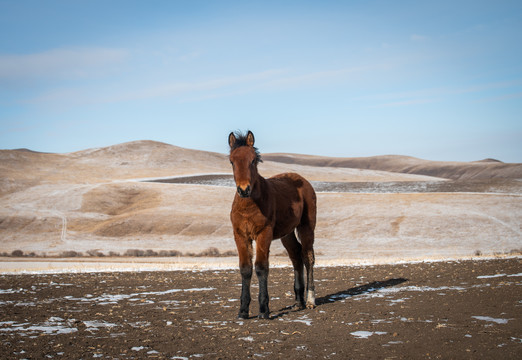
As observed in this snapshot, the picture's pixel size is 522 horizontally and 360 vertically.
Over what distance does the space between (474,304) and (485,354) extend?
347cm

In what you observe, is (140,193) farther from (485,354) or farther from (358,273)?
(485,354)

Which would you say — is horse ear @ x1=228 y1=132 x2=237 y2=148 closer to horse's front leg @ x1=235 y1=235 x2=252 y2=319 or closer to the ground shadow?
horse's front leg @ x1=235 y1=235 x2=252 y2=319

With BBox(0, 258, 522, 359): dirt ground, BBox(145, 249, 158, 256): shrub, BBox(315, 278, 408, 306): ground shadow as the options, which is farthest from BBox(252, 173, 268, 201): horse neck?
BBox(145, 249, 158, 256): shrub

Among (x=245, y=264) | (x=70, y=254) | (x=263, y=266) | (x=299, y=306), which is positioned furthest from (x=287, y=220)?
(x=70, y=254)

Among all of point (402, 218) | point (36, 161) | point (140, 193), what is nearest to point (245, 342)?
point (402, 218)

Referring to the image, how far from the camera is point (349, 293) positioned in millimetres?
12445

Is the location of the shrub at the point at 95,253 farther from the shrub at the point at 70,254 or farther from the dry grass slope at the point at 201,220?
the shrub at the point at 70,254

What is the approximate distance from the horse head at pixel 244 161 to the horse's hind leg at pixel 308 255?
93.4 inches

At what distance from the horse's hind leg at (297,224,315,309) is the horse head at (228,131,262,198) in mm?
2372

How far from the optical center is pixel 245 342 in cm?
766

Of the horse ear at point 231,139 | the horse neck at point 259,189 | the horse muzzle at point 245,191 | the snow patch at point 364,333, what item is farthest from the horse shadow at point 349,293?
the horse ear at point 231,139

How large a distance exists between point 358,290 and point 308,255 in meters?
2.46

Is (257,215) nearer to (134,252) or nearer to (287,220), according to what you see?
(287,220)

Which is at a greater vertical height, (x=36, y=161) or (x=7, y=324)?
(x=36, y=161)
